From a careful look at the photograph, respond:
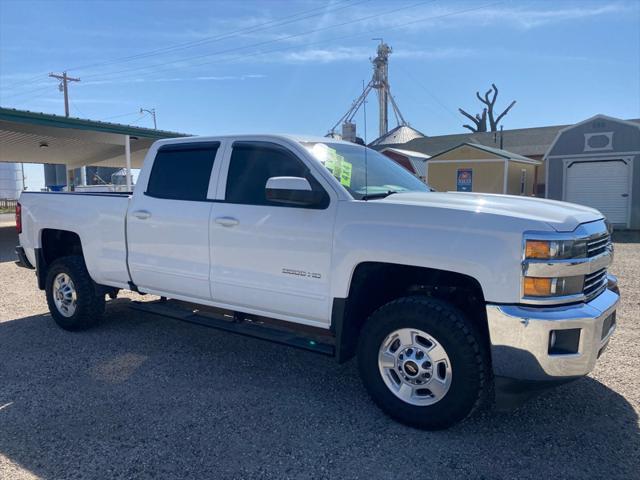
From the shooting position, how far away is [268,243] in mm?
3896

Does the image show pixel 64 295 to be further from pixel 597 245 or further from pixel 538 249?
pixel 597 245

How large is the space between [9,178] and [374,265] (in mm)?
66868

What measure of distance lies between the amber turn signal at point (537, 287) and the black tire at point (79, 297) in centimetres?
443

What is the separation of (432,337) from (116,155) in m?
22.5

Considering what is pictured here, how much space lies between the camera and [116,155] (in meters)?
22.9

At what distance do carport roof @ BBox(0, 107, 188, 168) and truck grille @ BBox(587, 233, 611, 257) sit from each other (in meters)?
13.8

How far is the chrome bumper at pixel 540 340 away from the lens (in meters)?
2.91

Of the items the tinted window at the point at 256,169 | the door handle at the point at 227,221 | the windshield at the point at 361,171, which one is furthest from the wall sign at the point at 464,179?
the door handle at the point at 227,221

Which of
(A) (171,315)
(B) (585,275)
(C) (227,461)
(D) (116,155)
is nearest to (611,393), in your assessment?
(B) (585,275)

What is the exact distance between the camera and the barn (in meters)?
18.2

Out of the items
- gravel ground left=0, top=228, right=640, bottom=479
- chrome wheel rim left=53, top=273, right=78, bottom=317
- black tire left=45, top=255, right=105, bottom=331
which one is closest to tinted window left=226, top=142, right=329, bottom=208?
gravel ground left=0, top=228, right=640, bottom=479

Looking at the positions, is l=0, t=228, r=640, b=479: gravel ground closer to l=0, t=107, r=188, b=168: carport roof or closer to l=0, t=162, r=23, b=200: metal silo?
l=0, t=107, r=188, b=168: carport roof

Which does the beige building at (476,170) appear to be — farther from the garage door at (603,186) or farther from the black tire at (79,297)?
the black tire at (79,297)

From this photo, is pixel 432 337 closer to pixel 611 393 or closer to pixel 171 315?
pixel 611 393
